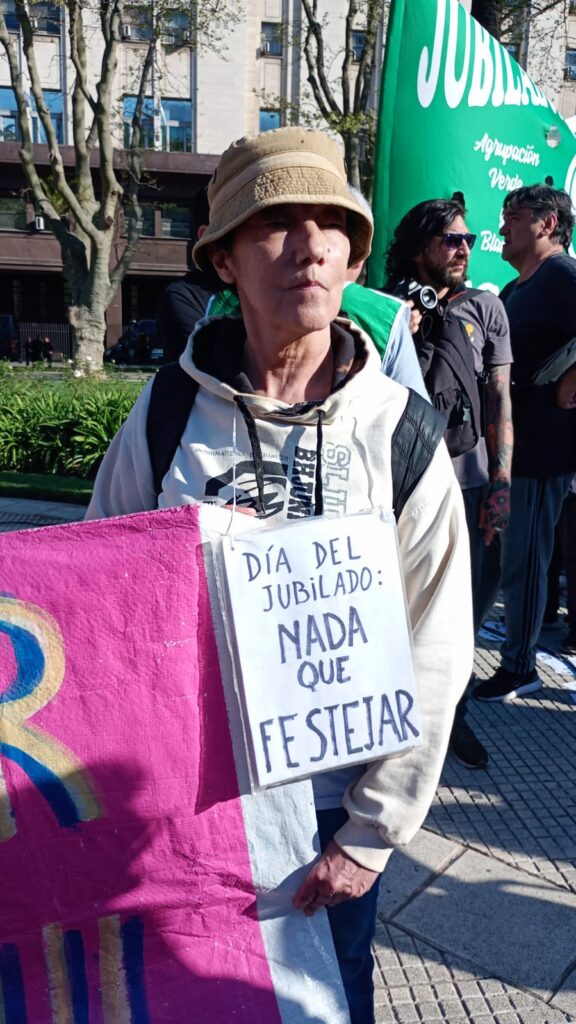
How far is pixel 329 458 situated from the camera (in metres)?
1.42

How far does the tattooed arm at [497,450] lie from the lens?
329 centimetres

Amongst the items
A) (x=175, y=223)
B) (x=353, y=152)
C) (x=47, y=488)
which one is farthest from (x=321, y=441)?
(x=175, y=223)

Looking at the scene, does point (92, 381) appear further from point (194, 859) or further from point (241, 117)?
point (241, 117)

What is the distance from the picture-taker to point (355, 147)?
16.9 meters

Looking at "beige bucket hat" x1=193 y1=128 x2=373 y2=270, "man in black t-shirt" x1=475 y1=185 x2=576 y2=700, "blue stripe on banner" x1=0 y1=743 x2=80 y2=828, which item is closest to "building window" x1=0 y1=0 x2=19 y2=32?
"man in black t-shirt" x1=475 y1=185 x2=576 y2=700

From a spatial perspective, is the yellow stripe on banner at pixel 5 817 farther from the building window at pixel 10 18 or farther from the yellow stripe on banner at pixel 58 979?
the building window at pixel 10 18

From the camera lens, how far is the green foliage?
9789 mm

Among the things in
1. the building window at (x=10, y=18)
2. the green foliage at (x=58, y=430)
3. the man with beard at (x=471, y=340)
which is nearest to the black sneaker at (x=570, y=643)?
the man with beard at (x=471, y=340)

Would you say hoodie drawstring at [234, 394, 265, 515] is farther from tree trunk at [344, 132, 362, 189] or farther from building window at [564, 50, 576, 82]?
building window at [564, 50, 576, 82]

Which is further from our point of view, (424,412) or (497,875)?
(497,875)

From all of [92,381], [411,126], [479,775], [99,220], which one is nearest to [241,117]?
[99,220]

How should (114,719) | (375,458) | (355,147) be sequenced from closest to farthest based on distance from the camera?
(114,719) < (375,458) < (355,147)

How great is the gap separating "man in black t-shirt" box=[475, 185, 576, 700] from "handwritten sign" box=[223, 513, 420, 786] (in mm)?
2621

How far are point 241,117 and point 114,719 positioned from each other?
116 feet
